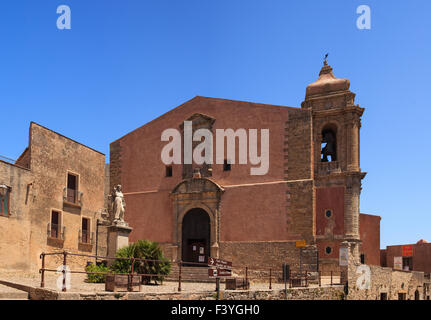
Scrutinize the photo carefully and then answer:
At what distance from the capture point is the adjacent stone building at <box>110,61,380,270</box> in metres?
23.5

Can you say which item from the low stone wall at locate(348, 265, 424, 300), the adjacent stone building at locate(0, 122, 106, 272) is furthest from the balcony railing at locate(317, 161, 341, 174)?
the adjacent stone building at locate(0, 122, 106, 272)

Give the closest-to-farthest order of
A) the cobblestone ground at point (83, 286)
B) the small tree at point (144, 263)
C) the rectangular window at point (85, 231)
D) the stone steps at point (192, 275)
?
the cobblestone ground at point (83, 286) < the small tree at point (144, 263) < the stone steps at point (192, 275) < the rectangular window at point (85, 231)

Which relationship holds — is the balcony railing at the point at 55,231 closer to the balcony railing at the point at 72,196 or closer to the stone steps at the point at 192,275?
the balcony railing at the point at 72,196

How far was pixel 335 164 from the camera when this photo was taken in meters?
24.2

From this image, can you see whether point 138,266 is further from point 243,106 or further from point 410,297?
point 410,297

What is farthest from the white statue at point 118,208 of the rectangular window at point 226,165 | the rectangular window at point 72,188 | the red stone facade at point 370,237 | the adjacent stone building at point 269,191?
the red stone facade at point 370,237

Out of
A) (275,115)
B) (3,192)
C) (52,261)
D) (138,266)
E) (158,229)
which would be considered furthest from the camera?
(158,229)

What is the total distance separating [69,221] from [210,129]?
8.74 m

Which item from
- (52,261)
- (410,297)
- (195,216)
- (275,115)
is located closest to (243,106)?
(275,115)

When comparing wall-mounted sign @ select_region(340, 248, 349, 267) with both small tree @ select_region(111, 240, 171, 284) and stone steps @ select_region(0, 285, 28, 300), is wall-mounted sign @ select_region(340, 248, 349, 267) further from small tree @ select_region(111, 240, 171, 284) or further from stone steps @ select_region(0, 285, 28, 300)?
stone steps @ select_region(0, 285, 28, 300)

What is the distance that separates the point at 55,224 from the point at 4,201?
371 centimetres

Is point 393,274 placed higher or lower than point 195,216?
lower

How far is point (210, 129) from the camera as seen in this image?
26609 millimetres

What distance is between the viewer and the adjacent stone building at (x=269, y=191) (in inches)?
925
